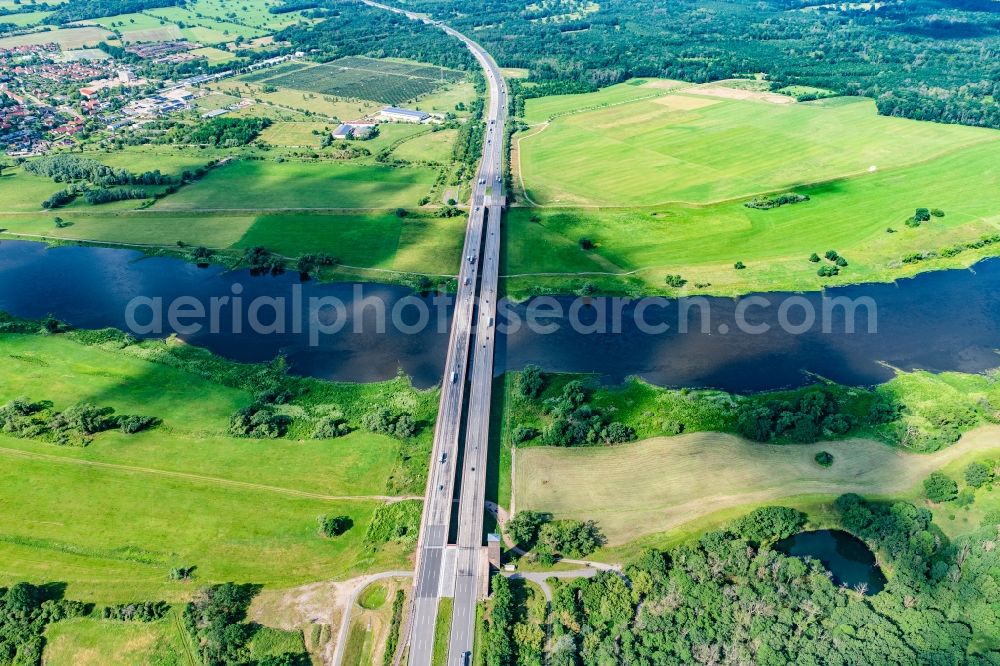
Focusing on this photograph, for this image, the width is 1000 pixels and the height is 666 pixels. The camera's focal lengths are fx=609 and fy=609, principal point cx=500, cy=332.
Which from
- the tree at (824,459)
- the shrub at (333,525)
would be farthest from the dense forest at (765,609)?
the shrub at (333,525)

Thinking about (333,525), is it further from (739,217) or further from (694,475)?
(739,217)

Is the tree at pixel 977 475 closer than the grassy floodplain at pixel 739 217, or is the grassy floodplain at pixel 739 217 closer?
the tree at pixel 977 475

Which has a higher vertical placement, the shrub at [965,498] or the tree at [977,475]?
the tree at [977,475]

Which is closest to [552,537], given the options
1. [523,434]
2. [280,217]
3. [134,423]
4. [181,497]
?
[523,434]

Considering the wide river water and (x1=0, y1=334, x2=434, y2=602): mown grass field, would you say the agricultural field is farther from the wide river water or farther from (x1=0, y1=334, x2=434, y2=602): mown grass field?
(x1=0, y1=334, x2=434, y2=602): mown grass field

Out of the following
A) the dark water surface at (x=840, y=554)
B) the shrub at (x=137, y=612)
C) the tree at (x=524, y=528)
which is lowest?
the shrub at (x=137, y=612)

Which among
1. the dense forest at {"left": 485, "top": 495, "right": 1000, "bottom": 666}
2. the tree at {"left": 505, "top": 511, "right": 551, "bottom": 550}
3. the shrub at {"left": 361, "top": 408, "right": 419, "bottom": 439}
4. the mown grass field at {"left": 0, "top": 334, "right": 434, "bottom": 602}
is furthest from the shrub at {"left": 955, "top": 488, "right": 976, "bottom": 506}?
the shrub at {"left": 361, "top": 408, "right": 419, "bottom": 439}

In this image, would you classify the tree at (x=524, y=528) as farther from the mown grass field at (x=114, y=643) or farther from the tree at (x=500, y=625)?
the mown grass field at (x=114, y=643)

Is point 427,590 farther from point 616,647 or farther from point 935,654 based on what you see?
point 935,654
